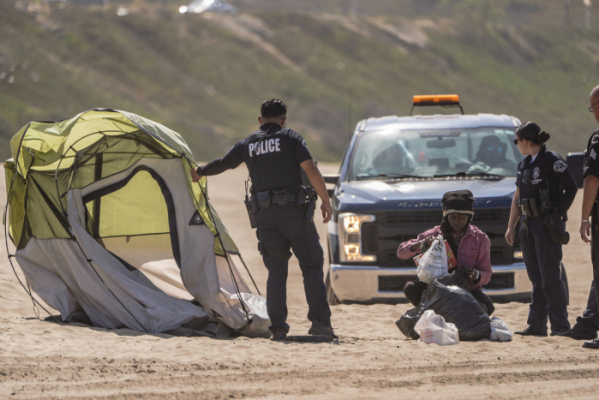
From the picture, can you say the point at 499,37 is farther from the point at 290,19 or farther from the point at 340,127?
the point at 340,127

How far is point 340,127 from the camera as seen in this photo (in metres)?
44.9

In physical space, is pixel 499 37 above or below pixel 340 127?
above

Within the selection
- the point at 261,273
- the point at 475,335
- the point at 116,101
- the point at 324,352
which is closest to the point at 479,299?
the point at 475,335

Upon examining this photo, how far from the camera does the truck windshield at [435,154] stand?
25.3ft

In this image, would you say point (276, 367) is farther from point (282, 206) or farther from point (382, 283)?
point (382, 283)

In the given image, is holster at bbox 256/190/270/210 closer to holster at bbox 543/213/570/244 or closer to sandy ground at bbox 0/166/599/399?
sandy ground at bbox 0/166/599/399

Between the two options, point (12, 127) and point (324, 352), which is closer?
point (324, 352)

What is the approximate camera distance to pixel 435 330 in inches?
222

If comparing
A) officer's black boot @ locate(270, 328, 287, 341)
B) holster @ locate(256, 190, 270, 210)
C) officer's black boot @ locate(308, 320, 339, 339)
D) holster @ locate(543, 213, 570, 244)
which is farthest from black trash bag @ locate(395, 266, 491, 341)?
holster @ locate(256, 190, 270, 210)

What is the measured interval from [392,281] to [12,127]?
30.1 metres

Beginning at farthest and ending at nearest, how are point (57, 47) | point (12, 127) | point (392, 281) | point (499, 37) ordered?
point (499, 37) → point (57, 47) → point (12, 127) → point (392, 281)

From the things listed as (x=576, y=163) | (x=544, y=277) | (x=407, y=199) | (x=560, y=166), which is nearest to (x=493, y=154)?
(x=407, y=199)

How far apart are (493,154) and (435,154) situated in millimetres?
583

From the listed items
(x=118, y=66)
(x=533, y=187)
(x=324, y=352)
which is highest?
(x=118, y=66)
